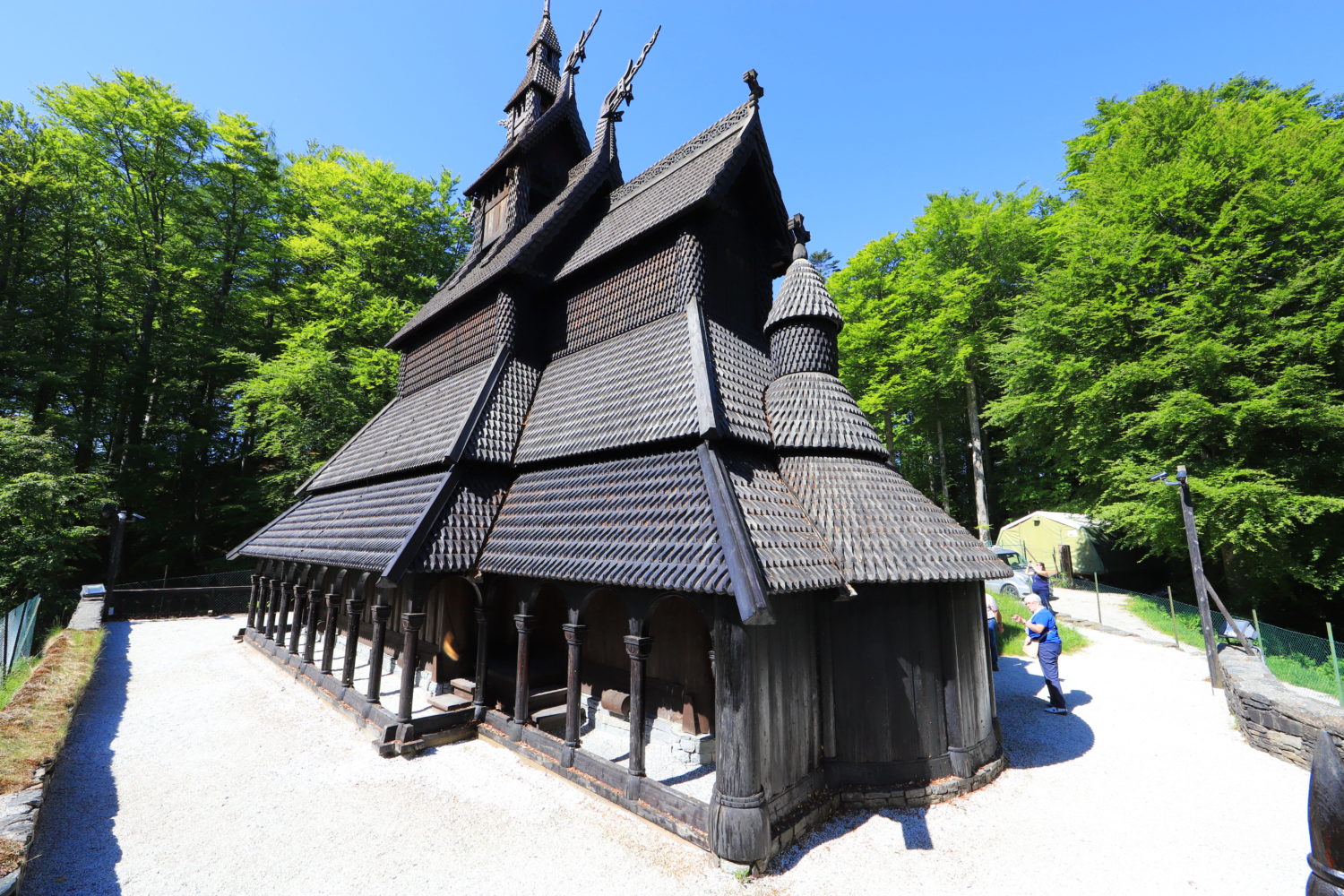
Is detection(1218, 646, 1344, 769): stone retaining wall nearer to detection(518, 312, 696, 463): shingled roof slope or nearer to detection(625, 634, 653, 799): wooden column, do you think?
detection(625, 634, 653, 799): wooden column

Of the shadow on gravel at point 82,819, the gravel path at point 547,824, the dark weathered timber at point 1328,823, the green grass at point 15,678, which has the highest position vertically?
the dark weathered timber at point 1328,823

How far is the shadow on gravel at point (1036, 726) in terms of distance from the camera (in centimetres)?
747

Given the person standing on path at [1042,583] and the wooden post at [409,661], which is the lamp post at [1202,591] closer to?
the person standing on path at [1042,583]

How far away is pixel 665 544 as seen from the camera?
6.10m

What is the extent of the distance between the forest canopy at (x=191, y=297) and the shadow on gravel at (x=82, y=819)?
14.0m

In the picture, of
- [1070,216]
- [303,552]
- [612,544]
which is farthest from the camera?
[1070,216]

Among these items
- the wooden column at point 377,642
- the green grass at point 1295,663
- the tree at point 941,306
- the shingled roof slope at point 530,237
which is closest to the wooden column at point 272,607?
the shingled roof slope at point 530,237

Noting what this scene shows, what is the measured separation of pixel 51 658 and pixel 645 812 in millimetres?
12787

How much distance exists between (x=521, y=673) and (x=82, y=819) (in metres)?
4.65

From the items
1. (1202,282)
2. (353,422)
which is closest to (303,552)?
(353,422)

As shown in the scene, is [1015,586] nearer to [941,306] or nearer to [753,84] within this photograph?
[941,306]

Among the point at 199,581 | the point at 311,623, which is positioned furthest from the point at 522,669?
the point at 199,581

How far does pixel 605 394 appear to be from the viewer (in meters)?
9.07

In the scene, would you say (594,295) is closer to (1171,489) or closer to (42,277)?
(1171,489)
